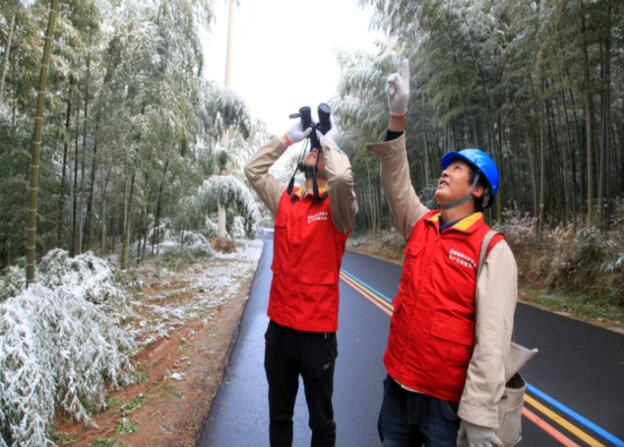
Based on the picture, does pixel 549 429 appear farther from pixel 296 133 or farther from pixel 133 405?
pixel 133 405

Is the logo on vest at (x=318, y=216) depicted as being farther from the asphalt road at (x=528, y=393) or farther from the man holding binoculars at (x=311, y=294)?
the asphalt road at (x=528, y=393)

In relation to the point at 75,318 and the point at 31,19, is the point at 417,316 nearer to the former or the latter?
the point at 75,318

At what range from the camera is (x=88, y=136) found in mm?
6395

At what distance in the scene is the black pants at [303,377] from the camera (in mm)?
2000

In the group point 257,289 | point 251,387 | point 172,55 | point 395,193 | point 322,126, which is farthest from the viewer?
point 257,289

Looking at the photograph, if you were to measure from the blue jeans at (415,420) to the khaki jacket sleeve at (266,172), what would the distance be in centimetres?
119

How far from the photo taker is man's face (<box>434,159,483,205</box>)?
5.27 ft

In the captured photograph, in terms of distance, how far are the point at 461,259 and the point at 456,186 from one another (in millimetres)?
296

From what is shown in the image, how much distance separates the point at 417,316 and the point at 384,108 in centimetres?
1193

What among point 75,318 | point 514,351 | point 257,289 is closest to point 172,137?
point 257,289

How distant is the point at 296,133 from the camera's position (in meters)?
2.25

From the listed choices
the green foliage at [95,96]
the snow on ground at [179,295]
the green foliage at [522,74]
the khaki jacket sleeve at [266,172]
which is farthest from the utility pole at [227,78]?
the khaki jacket sleeve at [266,172]

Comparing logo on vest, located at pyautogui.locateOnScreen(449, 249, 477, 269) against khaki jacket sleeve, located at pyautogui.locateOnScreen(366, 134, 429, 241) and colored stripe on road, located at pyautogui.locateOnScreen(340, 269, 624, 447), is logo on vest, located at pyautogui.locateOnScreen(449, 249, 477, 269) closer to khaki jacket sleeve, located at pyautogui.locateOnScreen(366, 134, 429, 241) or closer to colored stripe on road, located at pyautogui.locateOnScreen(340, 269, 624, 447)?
khaki jacket sleeve, located at pyautogui.locateOnScreen(366, 134, 429, 241)

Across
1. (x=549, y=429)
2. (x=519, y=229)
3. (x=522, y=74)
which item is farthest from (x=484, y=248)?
(x=519, y=229)
